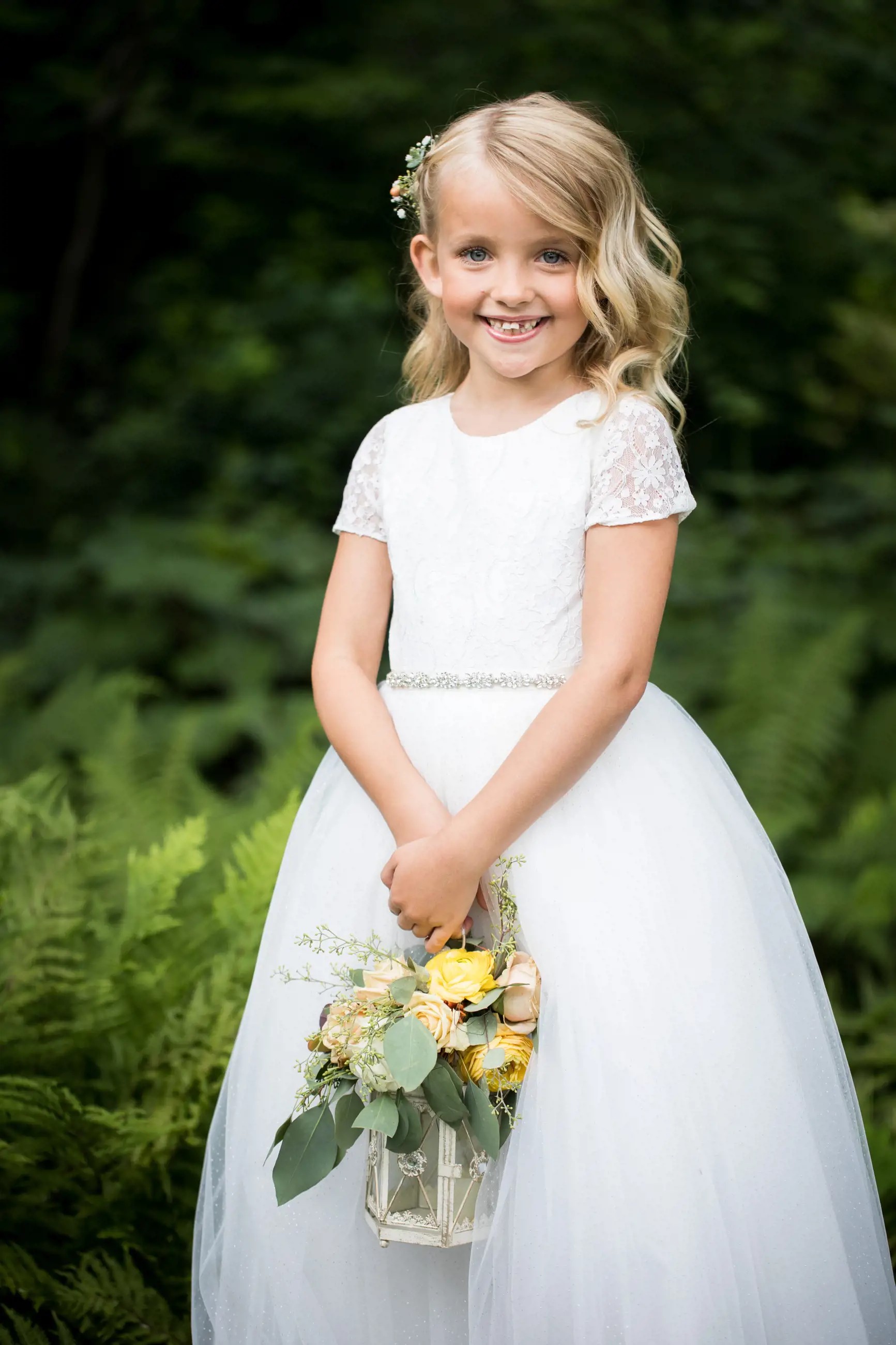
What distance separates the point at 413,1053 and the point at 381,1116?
9cm

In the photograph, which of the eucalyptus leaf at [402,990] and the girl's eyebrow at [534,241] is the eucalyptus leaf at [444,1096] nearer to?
the eucalyptus leaf at [402,990]

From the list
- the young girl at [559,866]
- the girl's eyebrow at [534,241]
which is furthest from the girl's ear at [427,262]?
the girl's eyebrow at [534,241]

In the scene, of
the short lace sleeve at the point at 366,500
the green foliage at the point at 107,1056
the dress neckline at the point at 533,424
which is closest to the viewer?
the dress neckline at the point at 533,424

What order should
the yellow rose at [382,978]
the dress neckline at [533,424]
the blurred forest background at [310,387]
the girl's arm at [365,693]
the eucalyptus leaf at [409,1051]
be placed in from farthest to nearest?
1. the blurred forest background at [310,387]
2. the dress neckline at [533,424]
3. the girl's arm at [365,693]
4. the yellow rose at [382,978]
5. the eucalyptus leaf at [409,1051]

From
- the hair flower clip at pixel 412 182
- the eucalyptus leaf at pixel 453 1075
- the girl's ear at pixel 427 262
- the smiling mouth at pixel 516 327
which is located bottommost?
the eucalyptus leaf at pixel 453 1075

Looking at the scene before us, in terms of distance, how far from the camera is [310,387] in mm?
5867

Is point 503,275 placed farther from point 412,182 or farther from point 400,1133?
point 400,1133

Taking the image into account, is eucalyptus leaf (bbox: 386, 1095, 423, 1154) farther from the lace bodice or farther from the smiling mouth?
the smiling mouth

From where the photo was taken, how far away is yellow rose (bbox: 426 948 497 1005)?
151cm

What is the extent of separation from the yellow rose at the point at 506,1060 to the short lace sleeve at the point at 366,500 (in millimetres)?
811

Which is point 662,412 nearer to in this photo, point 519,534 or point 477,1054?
point 519,534

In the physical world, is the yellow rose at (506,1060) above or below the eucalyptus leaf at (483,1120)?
above

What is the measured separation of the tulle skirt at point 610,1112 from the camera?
1.53 metres

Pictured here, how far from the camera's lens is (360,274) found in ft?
19.7
